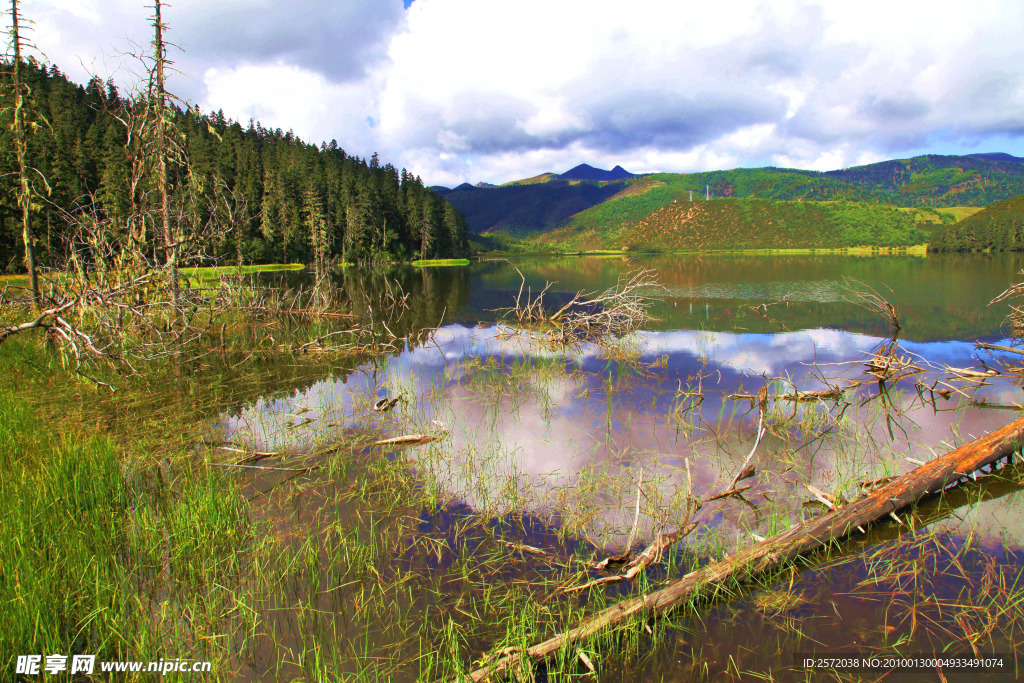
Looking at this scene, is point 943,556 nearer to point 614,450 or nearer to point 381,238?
point 614,450

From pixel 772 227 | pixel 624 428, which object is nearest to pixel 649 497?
pixel 624 428

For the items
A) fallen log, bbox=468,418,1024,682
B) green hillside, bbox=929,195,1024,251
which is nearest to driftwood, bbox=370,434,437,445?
fallen log, bbox=468,418,1024,682

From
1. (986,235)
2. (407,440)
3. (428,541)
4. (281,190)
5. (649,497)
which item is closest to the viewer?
(428,541)

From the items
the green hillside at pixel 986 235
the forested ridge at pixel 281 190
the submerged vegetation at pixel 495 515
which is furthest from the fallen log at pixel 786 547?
the green hillside at pixel 986 235

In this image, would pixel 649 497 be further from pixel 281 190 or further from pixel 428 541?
pixel 281 190

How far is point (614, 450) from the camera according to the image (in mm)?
6551

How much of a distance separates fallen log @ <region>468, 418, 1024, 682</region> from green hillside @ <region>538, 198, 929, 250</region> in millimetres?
118999

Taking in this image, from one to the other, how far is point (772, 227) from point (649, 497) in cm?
14282

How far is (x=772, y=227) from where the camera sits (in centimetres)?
12725

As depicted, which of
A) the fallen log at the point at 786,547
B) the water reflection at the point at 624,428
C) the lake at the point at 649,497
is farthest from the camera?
the water reflection at the point at 624,428

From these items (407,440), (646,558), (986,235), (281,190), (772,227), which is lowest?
(646,558)

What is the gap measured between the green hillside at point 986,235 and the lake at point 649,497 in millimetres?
86754

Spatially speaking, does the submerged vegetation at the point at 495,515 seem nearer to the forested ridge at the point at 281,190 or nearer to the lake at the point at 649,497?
the lake at the point at 649,497

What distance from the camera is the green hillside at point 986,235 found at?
71.6 m
